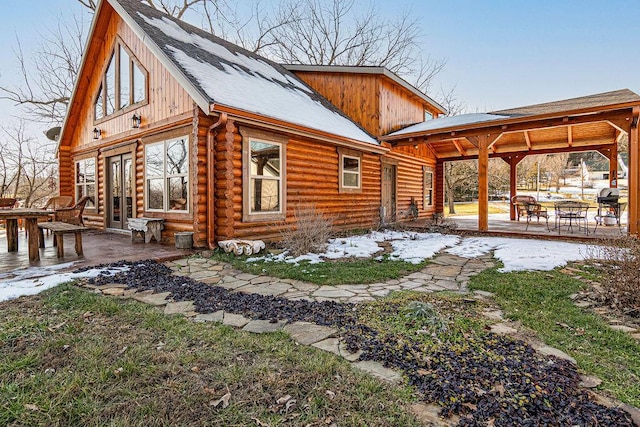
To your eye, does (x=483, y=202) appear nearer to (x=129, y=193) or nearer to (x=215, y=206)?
(x=215, y=206)

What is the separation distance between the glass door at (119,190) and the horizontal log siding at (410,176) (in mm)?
8063

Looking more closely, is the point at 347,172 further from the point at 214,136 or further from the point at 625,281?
the point at 625,281

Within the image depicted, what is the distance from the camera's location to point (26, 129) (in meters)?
16.2

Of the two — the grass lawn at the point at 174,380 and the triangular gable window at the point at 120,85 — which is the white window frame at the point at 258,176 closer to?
the triangular gable window at the point at 120,85

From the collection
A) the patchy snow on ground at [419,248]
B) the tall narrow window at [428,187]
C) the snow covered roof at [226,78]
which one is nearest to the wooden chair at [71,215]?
the snow covered roof at [226,78]

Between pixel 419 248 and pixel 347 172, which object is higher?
pixel 347 172

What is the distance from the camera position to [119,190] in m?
9.14

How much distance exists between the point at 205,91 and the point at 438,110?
1299 centimetres

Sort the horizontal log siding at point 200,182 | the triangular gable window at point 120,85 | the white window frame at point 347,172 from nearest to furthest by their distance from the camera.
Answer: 1. the horizontal log siding at point 200,182
2. the triangular gable window at point 120,85
3. the white window frame at point 347,172

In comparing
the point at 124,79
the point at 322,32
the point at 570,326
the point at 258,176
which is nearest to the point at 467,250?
the point at 570,326

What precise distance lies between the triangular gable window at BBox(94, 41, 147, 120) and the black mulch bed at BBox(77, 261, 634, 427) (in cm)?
725

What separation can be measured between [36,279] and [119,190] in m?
5.45

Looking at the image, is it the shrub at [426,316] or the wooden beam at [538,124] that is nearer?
the shrub at [426,316]

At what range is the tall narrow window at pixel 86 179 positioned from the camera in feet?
33.0
